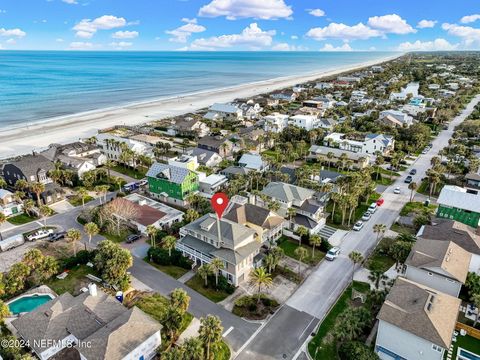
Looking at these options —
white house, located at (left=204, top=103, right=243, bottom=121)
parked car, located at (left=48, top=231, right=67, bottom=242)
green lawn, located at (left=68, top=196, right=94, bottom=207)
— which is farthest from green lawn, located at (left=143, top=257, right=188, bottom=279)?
white house, located at (left=204, top=103, right=243, bottom=121)

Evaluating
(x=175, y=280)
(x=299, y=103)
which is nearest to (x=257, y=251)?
(x=175, y=280)

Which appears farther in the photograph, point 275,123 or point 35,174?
point 275,123

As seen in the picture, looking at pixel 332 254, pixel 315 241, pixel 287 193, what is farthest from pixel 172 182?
pixel 332 254

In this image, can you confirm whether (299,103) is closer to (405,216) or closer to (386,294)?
(405,216)

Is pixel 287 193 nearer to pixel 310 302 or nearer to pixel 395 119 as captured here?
pixel 310 302

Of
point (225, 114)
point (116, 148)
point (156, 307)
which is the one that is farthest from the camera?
point (225, 114)
